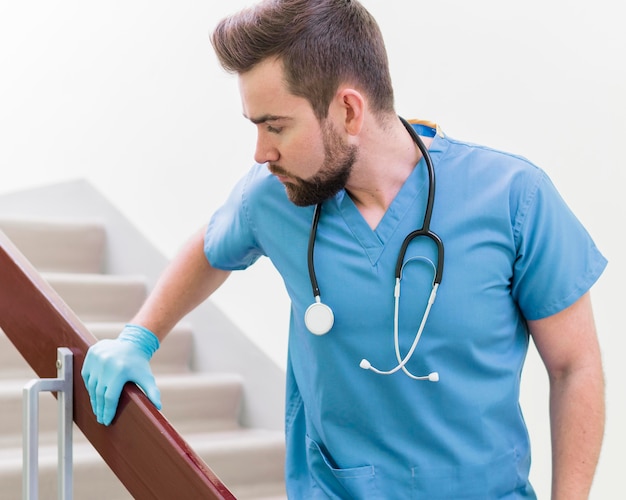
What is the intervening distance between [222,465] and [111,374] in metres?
1.27

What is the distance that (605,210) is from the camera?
186 cm

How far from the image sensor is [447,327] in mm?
1259

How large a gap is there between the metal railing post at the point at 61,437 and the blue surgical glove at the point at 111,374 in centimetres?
4

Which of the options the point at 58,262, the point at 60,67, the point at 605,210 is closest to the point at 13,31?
the point at 60,67

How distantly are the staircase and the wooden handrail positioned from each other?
833 millimetres

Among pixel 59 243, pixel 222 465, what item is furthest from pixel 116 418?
pixel 59 243

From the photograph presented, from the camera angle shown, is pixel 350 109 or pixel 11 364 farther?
pixel 11 364

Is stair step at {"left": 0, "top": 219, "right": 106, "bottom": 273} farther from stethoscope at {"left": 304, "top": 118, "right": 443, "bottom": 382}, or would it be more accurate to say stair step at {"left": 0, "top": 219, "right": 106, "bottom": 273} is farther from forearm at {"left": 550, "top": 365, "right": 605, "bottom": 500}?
forearm at {"left": 550, "top": 365, "right": 605, "bottom": 500}

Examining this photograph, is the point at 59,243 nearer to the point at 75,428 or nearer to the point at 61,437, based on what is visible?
the point at 75,428

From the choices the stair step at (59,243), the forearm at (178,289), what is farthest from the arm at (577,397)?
the stair step at (59,243)

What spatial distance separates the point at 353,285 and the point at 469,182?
214 millimetres

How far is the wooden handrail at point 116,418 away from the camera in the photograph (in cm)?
119

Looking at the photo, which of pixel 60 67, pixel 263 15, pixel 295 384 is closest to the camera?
pixel 263 15

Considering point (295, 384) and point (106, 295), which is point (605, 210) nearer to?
point (295, 384)
